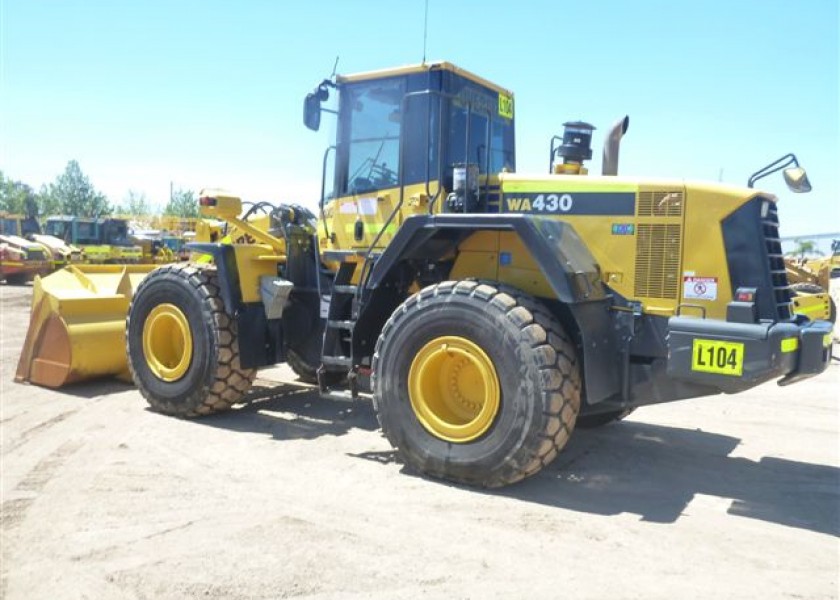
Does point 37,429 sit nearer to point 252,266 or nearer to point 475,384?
point 252,266

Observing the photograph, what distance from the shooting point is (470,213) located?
5320 millimetres

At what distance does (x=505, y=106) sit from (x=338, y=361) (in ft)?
8.95

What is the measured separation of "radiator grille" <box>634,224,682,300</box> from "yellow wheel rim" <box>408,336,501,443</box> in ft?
3.85

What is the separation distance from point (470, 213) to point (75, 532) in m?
3.23

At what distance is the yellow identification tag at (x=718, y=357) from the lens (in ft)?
13.8

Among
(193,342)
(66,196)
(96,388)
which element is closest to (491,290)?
(193,342)

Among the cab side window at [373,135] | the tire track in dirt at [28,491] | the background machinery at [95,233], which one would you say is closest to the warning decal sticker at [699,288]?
the cab side window at [373,135]

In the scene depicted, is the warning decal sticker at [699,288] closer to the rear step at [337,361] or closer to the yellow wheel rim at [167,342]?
the rear step at [337,361]

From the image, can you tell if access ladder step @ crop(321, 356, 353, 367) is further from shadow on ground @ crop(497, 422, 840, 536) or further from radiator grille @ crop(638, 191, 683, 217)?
radiator grille @ crop(638, 191, 683, 217)

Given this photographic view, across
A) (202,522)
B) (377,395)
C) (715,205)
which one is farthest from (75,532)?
(715,205)

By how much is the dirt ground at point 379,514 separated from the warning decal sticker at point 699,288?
4.21 feet

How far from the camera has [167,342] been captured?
23.0 ft

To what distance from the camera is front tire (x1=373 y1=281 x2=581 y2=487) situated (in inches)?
174

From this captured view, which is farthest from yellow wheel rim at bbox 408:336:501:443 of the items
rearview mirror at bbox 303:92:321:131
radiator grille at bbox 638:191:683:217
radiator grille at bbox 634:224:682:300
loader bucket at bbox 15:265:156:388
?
loader bucket at bbox 15:265:156:388
